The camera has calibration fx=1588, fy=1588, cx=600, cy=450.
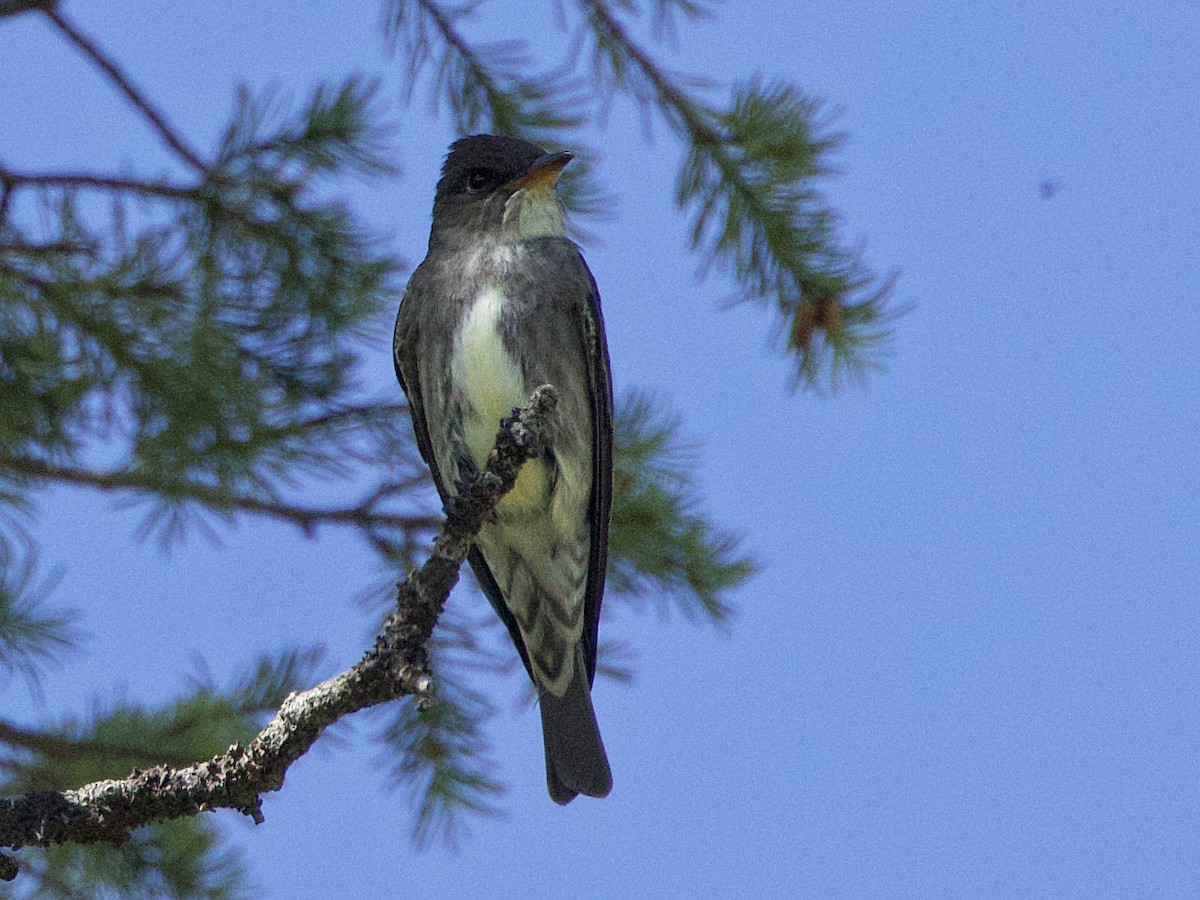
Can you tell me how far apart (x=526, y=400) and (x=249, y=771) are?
1795 mm

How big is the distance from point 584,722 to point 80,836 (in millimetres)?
2093

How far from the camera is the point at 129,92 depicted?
165 inches

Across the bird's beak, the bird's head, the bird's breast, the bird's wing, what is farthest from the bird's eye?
the bird's breast

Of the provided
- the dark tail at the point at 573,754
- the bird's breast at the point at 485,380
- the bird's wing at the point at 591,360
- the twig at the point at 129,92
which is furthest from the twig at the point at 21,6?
the dark tail at the point at 573,754

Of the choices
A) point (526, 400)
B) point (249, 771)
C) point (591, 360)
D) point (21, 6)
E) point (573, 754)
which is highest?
point (21, 6)

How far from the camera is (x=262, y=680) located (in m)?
4.09

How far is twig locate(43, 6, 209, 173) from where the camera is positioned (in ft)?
13.6

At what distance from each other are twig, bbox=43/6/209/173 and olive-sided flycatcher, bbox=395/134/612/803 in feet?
2.66

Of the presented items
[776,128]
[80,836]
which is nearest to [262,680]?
[80,836]

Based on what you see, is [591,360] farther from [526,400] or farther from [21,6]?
[21,6]

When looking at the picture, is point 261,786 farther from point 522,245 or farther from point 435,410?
point 522,245

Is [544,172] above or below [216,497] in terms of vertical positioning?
above

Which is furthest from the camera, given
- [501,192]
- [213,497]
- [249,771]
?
[501,192]

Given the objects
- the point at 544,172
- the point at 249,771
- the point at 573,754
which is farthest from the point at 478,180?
the point at 249,771
